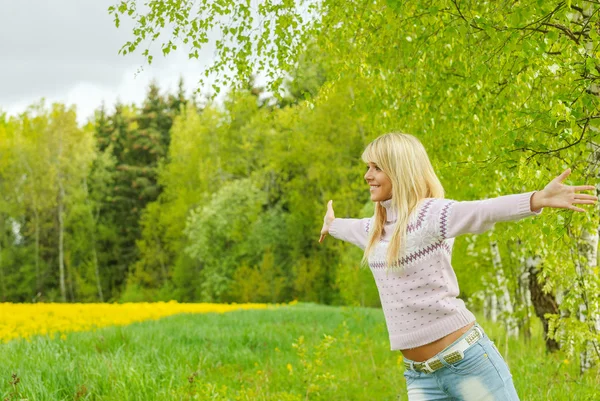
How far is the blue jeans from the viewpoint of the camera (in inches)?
110

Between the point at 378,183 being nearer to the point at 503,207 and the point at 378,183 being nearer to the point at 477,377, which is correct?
the point at 503,207

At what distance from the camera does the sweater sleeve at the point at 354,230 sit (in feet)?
11.1

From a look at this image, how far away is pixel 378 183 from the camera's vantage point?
10.0ft

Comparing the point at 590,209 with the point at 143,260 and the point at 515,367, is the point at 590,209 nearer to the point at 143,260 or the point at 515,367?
the point at 515,367

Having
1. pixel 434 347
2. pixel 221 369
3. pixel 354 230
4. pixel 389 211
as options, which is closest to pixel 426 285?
pixel 434 347

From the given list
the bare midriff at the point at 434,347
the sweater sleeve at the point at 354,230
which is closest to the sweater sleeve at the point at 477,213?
the bare midriff at the point at 434,347

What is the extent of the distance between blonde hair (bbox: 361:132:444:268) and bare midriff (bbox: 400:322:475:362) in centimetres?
41

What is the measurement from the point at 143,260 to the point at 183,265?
13.9 ft

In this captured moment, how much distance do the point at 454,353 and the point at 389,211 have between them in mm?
777

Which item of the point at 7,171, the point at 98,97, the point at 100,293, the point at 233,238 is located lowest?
the point at 100,293

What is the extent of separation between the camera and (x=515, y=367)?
708 centimetres

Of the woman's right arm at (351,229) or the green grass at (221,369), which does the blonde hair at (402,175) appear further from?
the green grass at (221,369)

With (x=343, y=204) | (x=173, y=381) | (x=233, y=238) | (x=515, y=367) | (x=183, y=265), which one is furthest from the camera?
(x=183, y=265)

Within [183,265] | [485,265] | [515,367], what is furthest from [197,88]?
[183,265]
